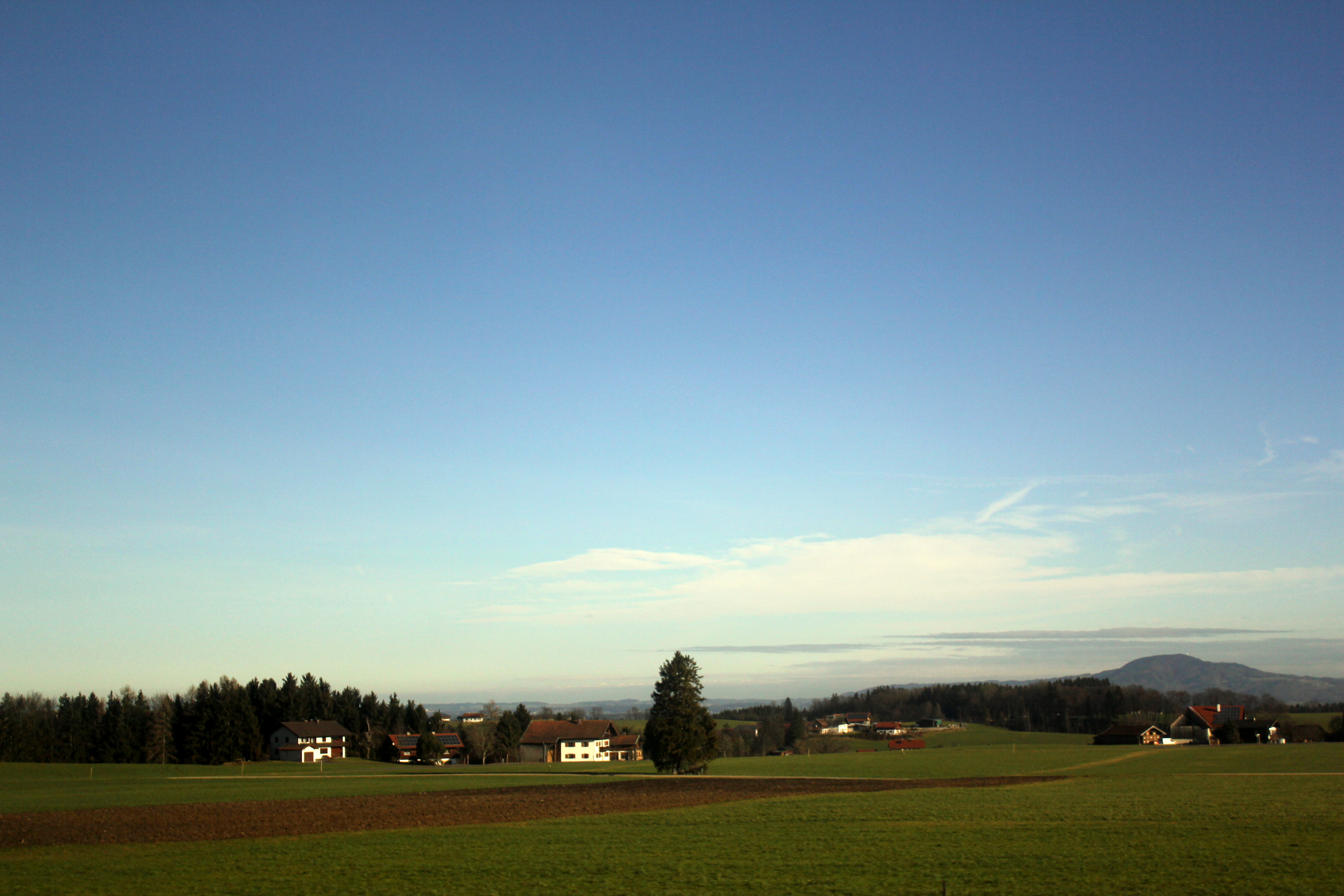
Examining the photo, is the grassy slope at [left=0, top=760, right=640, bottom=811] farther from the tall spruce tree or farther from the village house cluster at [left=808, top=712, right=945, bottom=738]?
the village house cluster at [left=808, top=712, right=945, bottom=738]

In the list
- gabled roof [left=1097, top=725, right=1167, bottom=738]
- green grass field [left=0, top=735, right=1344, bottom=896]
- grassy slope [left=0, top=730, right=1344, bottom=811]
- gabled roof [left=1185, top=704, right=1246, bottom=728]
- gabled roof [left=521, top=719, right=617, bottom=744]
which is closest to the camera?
green grass field [left=0, top=735, right=1344, bottom=896]

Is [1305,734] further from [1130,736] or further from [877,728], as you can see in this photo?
[877,728]

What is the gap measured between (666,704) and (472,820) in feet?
121

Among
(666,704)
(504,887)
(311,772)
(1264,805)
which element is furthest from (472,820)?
(311,772)

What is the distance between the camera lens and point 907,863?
2284 cm

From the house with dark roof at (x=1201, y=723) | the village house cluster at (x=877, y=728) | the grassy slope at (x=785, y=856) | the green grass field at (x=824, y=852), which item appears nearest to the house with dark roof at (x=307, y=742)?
the village house cluster at (x=877, y=728)

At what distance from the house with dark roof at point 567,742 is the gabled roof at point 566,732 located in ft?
0.12

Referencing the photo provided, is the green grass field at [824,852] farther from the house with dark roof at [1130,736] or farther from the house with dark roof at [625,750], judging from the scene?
the house with dark roof at [1130,736]

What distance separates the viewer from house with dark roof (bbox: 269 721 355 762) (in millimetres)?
125438

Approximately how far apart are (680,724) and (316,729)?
7983 cm

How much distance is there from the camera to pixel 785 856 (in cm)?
2488

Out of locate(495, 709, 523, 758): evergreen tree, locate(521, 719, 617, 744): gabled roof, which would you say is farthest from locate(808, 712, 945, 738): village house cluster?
locate(495, 709, 523, 758): evergreen tree

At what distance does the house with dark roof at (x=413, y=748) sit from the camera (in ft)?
402

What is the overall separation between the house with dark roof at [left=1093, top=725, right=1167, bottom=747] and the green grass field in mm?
86750
